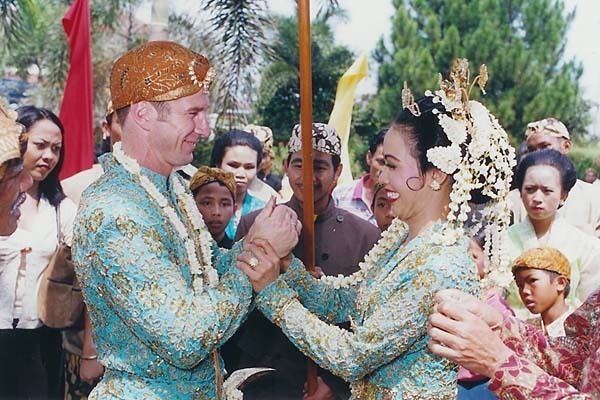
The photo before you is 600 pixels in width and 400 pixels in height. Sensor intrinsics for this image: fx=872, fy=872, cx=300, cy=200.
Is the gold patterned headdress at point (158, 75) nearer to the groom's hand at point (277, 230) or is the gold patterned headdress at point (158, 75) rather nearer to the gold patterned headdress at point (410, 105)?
the groom's hand at point (277, 230)

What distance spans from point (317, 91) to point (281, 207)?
15181mm

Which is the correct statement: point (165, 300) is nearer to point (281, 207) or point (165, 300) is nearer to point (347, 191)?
point (281, 207)

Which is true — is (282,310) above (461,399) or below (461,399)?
above

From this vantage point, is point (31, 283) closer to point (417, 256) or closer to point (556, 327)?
point (417, 256)

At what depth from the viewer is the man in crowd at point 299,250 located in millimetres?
4117

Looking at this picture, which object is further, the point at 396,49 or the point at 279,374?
the point at 396,49

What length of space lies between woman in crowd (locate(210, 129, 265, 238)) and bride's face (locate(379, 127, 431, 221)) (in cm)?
291

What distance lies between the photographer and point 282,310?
2.53 metres

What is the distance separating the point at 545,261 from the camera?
14.1ft

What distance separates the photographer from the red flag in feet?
17.7

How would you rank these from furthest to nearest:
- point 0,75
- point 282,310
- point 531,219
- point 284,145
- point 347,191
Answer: point 0,75 < point 284,145 < point 347,191 < point 531,219 < point 282,310

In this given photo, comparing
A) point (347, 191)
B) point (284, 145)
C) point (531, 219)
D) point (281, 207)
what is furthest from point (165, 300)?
point (284, 145)

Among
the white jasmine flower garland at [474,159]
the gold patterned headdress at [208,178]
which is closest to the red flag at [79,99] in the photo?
the gold patterned headdress at [208,178]

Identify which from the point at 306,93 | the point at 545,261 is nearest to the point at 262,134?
the point at 545,261
